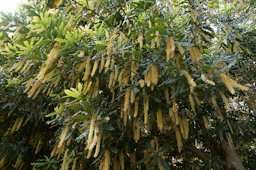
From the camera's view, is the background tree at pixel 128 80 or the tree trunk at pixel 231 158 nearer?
the background tree at pixel 128 80

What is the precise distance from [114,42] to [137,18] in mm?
349

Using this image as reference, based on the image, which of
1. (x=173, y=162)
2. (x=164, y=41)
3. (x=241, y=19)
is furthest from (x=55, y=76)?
(x=241, y=19)

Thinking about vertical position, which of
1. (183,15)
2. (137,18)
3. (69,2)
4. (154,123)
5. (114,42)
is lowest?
(154,123)

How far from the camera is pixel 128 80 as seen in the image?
6.72 ft

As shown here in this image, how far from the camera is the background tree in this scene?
6.23ft

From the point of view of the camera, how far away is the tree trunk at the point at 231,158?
252 centimetres

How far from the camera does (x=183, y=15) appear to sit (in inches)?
95.6

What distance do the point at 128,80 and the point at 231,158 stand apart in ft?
4.09

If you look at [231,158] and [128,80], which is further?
[231,158]

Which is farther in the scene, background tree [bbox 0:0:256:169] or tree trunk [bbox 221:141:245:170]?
tree trunk [bbox 221:141:245:170]

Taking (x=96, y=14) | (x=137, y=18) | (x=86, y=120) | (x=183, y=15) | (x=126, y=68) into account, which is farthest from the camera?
(x=96, y=14)

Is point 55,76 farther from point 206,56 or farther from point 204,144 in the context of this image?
point 204,144

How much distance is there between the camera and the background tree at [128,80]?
6.23 feet

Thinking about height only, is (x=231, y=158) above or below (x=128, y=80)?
below
